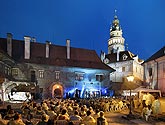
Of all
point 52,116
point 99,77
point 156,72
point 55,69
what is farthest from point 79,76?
point 52,116

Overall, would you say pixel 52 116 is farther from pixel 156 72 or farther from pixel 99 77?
pixel 99 77

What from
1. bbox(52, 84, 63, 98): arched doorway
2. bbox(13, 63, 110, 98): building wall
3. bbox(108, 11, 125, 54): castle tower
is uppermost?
bbox(108, 11, 125, 54): castle tower

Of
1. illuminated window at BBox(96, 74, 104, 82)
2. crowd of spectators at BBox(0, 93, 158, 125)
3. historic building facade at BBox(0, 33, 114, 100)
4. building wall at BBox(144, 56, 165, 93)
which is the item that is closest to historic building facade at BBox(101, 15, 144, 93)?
illuminated window at BBox(96, 74, 104, 82)

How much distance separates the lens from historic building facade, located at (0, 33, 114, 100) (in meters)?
40.6

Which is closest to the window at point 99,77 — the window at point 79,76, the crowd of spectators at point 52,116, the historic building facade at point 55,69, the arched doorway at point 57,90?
the historic building facade at point 55,69

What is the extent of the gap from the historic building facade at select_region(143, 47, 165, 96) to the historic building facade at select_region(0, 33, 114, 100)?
9.51 metres

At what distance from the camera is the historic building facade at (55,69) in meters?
40.6

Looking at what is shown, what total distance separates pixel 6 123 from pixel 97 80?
37.6 m

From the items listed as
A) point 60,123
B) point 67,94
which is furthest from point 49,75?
point 60,123

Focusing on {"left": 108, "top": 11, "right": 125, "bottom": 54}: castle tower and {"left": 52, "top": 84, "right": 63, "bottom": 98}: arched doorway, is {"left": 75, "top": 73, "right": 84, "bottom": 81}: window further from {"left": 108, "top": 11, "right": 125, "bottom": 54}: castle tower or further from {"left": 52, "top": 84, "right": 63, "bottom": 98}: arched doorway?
{"left": 108, "top": 11, "right": 125, "bottom": 54}: castle tower

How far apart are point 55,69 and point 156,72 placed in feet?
56.0

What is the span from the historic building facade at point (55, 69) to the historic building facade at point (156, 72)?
9.51 meters

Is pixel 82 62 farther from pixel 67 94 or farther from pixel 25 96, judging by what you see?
pixel 25 96

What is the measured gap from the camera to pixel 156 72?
37.1 metres
